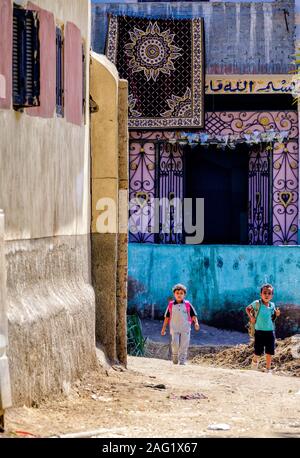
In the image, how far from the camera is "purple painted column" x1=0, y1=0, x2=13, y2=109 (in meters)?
7.55

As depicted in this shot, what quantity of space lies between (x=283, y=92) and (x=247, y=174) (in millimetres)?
1718

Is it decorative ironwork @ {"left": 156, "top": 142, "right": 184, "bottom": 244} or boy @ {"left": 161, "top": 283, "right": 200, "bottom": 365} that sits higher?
decorative ironwork @ {"left": 156, "top": 142, "right": 184, "bottom": 244}

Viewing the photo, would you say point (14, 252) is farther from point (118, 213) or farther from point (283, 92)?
point (283, 92)

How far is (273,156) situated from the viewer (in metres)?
20.5

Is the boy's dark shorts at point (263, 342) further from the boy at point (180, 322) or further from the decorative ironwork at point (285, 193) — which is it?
the decorative ironwork at point (285, 193)

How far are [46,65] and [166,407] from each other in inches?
111

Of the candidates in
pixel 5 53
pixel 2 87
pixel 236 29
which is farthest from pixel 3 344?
pixel 236 29

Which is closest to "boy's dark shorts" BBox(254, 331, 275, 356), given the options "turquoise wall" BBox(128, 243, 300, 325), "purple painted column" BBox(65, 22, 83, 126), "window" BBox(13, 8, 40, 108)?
"turquoise wall" BBox(128, 243, 300, 325)

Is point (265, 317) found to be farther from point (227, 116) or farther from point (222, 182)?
point (222, 182)

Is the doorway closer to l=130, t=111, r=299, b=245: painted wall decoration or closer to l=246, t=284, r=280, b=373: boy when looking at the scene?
l=130, t=111, r=299, b=245: painted wall decoration

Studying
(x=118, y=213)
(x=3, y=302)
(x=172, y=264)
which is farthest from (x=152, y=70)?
(x=3, y=302)

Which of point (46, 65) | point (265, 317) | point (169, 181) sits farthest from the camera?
point (169, 181)

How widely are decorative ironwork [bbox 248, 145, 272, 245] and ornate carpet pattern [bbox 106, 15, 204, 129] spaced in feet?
4.40

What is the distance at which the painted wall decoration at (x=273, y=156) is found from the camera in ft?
67.2
